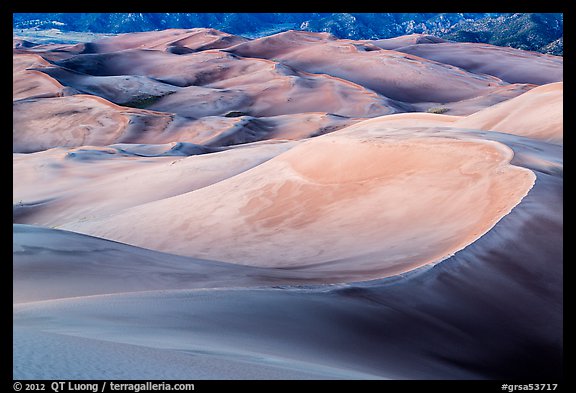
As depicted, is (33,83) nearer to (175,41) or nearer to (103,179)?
(103,179)

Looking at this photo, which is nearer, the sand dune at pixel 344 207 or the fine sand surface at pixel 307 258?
the fine sand surface at pixel 307 258

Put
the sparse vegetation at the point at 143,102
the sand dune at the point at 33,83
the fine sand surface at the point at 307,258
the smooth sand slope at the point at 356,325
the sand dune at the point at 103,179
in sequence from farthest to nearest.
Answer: the sparse vegetation at the point at 143,102, the sand dune at the point at 33,83, the sand dune at the point at 103,179, the fine sand surface at the point at 307,258, the smooth sand slope at the point at 356,325

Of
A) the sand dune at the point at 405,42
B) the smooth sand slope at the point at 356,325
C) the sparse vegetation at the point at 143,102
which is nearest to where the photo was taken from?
the smooth sand slope at the point at 356,325

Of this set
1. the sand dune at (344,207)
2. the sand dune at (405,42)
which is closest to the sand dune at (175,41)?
the sand dune at (405,42)

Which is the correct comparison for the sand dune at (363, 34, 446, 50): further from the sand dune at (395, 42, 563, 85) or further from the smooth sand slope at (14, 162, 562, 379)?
the smooth sand slope at (14, 162, 562, 379)

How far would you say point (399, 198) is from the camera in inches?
282

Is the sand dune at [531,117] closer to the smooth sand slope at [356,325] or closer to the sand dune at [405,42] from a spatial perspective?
the smooth sand slope at [356,325]

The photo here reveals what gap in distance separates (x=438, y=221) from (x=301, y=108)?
78.4 ft

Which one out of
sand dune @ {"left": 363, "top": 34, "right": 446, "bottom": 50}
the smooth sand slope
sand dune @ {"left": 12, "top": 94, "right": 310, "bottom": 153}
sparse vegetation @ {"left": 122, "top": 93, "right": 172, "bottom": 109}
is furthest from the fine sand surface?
sand dune @ {"left": 363, "top": 34, "right": 446, "bottom": 50}

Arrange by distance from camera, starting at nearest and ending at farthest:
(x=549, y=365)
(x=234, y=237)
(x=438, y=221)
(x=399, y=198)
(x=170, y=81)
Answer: (x=549, y=365) → (x=438, y=221) → (x=399, y=198) → (x=234, y=237) → (x=170, y=81)

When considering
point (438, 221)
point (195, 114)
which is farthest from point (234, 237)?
point (195, 114)

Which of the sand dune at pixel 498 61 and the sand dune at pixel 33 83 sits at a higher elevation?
the sand dune at pixel 33 83

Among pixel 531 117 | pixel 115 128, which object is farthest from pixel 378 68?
pixel 531 117

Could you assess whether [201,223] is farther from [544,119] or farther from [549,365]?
[544,119]
